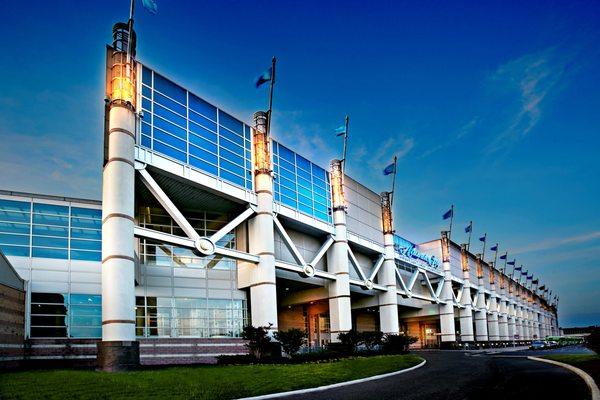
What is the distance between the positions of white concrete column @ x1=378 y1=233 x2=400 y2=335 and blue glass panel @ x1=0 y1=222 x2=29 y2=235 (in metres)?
39.1

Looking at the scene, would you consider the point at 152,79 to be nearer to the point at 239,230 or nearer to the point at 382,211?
the point at 239,230

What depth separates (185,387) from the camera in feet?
60.0

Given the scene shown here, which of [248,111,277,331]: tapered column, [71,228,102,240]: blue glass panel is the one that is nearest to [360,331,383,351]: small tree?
[248,111,277,331]: tapered column

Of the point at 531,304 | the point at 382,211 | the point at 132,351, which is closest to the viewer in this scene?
the point at 132,351

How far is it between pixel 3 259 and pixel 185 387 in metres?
17.7

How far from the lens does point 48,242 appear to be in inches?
1396

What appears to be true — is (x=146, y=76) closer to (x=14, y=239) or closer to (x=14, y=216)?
(x=14, y=216)

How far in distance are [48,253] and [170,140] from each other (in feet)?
38.5

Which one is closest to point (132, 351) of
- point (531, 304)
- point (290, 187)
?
point (290, 187)

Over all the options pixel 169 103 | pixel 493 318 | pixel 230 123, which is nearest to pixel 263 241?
pixel 230 123

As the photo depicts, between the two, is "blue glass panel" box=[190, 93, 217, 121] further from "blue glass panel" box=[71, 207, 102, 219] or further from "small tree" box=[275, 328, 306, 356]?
"small tree" box=[275, 328, 306, 356]

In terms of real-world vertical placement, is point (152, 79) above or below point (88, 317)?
Answer: above

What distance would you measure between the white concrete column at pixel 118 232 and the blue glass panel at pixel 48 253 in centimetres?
861

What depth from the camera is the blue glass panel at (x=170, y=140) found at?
112 ft
